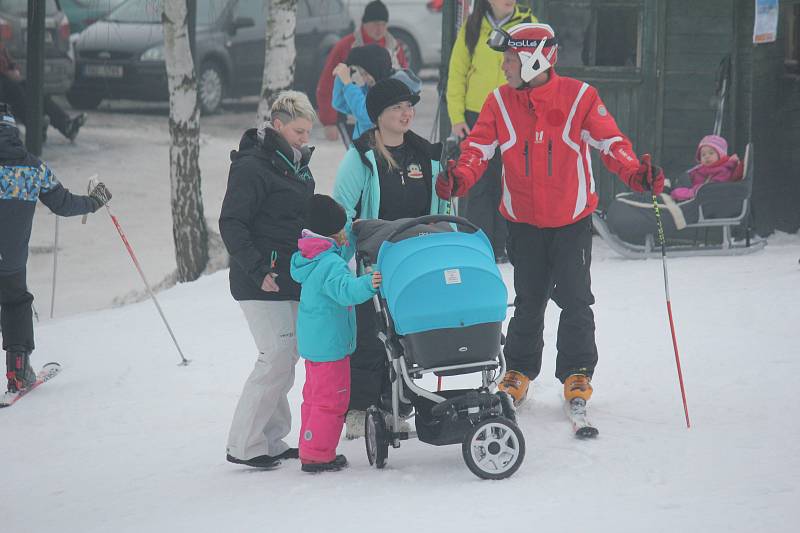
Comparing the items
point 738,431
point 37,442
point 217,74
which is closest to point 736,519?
point 738,431

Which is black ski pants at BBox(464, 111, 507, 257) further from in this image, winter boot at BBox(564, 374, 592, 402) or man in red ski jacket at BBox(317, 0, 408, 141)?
winter boot at BBox(564, 374, 592, 402)

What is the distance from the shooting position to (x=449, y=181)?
236 inches

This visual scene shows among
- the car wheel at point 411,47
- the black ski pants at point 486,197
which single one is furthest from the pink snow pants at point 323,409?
the car wheel at point 411,47

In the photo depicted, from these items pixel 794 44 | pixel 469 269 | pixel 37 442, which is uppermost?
pixel 794 44

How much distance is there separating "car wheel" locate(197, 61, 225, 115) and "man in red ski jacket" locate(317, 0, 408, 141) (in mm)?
8256

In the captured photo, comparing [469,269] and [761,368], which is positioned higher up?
[469,269]

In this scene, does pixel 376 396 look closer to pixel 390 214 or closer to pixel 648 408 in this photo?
pixel 390 214

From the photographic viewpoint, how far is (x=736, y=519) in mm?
4805

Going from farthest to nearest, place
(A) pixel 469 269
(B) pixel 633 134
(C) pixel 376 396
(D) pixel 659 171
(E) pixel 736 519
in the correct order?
(B) pixel 633 134 < (C) pixel 376 396 < (D) pixel 659 171 < (A) pixel 469 269 < (E) pixel 736 519

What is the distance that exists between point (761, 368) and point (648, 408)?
907 millimetres

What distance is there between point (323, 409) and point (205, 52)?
1365cm

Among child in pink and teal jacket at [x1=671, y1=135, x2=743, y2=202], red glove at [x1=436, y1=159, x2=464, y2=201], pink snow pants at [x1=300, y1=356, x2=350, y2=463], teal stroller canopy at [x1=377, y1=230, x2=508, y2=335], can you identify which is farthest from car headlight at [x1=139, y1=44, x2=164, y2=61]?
teal stroller canopy at [x1=377, y1=230, x2=508, y2=335]

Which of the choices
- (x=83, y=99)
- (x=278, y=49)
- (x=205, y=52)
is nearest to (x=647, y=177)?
(x=278, y=49)

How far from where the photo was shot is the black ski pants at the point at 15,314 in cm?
774
